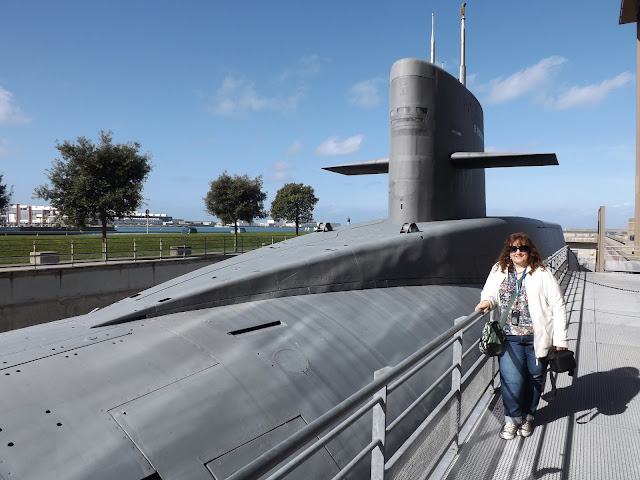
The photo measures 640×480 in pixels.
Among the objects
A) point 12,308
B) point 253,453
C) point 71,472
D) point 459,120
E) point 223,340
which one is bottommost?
point 12,308

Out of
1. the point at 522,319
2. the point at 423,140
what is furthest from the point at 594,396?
the point at 423,140

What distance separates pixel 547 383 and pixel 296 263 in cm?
302

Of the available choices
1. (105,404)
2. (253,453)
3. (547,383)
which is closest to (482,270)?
(547,383)

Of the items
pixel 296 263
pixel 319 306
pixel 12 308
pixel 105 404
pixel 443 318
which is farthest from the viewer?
pixel 12 308

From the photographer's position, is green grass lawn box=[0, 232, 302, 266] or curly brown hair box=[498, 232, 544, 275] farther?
green grass lawn box=[0, 232, 302, 266]

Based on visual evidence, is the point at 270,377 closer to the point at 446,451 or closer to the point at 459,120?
the point at 446,451

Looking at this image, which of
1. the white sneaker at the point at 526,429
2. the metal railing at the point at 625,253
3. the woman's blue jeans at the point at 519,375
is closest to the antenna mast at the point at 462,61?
the woman's blue jeans at the point at 519,375

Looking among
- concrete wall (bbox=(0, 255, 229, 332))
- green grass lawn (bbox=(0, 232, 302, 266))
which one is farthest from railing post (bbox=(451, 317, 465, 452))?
green grass lawn (bbox=(0, 232, 302, 266))

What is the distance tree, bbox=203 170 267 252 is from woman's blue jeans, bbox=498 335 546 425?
2848 cm

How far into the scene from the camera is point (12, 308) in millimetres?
12312

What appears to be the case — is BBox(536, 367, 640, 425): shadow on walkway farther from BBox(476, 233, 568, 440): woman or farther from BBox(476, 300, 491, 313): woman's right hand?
BBox(476, 300, 491, 313): woman's right hand

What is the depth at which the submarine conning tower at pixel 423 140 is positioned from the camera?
8.16 metres

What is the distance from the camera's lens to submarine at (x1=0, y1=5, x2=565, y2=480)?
8.40 ft

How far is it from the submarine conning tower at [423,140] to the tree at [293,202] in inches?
1404
